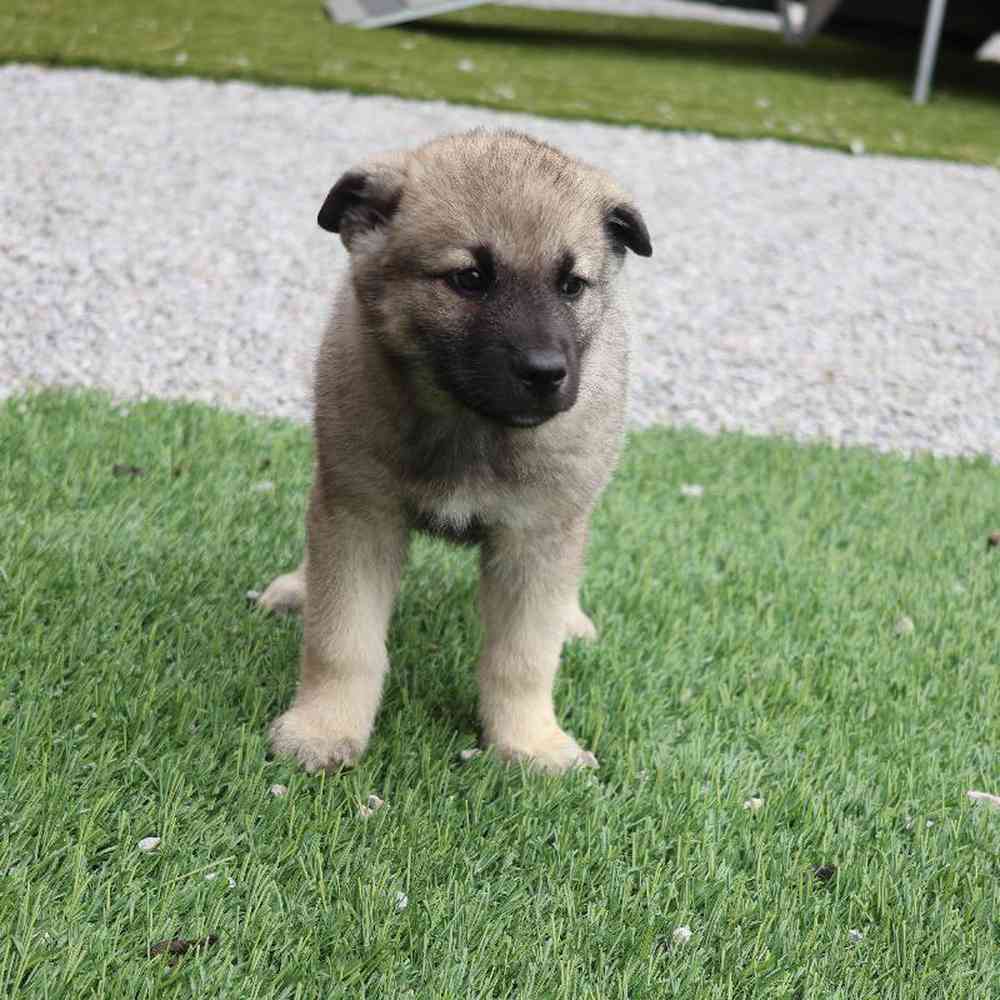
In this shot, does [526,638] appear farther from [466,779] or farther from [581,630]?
[581,630]

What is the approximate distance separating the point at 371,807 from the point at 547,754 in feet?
1.68

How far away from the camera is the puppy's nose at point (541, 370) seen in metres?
2.71

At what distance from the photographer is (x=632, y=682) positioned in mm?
3773

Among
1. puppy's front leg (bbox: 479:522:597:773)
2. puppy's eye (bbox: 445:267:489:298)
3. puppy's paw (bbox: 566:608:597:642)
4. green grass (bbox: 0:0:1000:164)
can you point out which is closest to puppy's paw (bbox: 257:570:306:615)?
puppy's front leg (bbox: 479:522:597:773)

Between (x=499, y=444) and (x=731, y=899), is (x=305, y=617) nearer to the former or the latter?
(x=499, y=444)

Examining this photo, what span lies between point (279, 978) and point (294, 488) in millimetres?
2575

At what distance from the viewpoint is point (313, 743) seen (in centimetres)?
314

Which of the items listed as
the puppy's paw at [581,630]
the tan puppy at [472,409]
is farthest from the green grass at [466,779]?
the tan puppy at [472,409]

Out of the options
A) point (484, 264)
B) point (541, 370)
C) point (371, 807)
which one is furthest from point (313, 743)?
point (484, 264)

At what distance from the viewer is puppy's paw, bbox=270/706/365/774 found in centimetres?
312

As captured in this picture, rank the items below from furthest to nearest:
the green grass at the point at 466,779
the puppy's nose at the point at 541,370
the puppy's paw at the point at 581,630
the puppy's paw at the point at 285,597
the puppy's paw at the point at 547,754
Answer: the puppy's paw at the point at 581,630 → the puppy's paw at the point at 285,597 → the puppy's paw at the point at 547,754 → the puppy's nose at the point at 541,370 → the green grass at the point at 466,779

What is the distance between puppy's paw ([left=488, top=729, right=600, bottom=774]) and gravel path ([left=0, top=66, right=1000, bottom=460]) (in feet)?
10.1

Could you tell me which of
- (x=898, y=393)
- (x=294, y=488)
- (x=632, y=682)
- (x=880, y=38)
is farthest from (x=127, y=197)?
(x=880, y=38)

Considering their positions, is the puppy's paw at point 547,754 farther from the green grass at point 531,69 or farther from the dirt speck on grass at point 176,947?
the green grass at point 531,69
